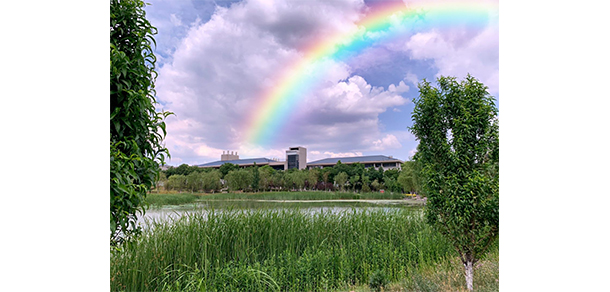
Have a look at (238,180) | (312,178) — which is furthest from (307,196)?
(238,180)

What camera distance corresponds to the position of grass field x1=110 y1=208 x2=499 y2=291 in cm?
294

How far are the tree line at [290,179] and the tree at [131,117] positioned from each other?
2.27 m

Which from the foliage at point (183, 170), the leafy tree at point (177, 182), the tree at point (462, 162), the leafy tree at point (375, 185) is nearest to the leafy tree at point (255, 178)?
the foliage at point (183, 170)

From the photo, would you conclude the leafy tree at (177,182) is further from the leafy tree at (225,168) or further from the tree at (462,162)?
the tree at (462,162)

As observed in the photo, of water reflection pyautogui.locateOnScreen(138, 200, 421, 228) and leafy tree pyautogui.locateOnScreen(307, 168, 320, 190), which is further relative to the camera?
leafy tree pyautogui.locateOnScreen(307, 168, 320, 190)

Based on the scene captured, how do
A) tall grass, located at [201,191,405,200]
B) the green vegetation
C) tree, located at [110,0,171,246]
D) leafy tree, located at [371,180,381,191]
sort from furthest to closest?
leafy tree, located at [371,180,381,191] → tall grass, located at [201,191,405,200] → the green vegetation → tree, located at [110,0,171,246]

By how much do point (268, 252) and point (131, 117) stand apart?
2.33 meters

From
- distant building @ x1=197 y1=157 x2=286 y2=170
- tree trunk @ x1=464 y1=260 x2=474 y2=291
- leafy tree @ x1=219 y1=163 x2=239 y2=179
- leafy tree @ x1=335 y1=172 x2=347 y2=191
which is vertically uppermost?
distant building @ x1=197 y1=157 x2=286 y2=170

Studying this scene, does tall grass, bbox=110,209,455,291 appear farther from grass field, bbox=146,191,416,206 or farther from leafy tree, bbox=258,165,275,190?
leafy tree, bbox=258,165,275,190

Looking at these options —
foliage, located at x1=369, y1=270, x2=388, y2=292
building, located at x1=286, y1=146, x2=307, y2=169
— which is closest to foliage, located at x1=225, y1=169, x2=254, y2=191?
building, located at x1=286, y1=146, x2=307, y2=169

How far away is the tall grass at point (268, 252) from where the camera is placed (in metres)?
2.95
